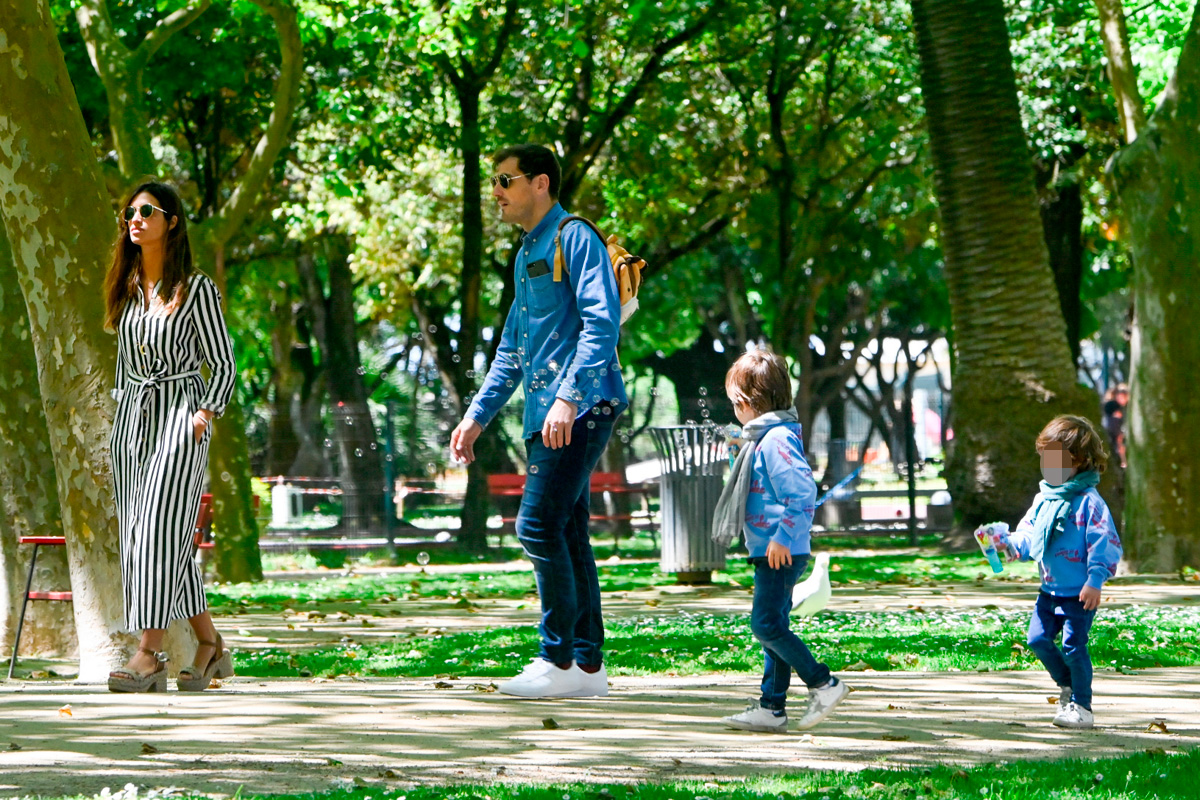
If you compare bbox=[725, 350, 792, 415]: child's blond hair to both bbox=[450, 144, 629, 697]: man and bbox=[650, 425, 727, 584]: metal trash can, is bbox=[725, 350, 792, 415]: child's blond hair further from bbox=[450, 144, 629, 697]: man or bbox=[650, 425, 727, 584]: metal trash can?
bbox=[650, 425, 727, 584]: metal trash can

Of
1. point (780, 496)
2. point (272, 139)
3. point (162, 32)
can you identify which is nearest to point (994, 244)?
point (272, 139)

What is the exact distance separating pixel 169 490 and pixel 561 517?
168 centimetres

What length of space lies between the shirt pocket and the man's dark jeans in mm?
485

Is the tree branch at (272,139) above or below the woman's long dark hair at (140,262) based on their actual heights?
above

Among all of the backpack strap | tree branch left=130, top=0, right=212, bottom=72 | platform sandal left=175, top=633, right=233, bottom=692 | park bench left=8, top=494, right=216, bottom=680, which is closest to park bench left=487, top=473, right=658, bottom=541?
tree branch left=130, top=0, right=212, bottom=72

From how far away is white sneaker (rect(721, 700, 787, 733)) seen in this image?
5.31 metres

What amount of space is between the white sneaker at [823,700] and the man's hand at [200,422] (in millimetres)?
2709

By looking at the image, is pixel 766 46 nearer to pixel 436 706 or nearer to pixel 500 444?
pixel 500 444

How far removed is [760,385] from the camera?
5.27 meters

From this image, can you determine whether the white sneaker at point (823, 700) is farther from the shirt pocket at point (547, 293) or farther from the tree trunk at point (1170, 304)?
the tree trunk at point (1170, 304)

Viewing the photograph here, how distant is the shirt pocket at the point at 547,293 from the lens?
233 inches

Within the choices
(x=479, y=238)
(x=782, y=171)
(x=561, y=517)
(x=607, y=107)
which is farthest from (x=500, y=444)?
(x=561, y=517)

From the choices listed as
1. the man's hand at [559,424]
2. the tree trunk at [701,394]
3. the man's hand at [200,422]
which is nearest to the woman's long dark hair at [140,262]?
the man's hand at [200,422]

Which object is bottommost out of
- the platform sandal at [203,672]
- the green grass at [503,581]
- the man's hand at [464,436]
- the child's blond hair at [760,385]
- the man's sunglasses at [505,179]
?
the green grass at [503,581]
